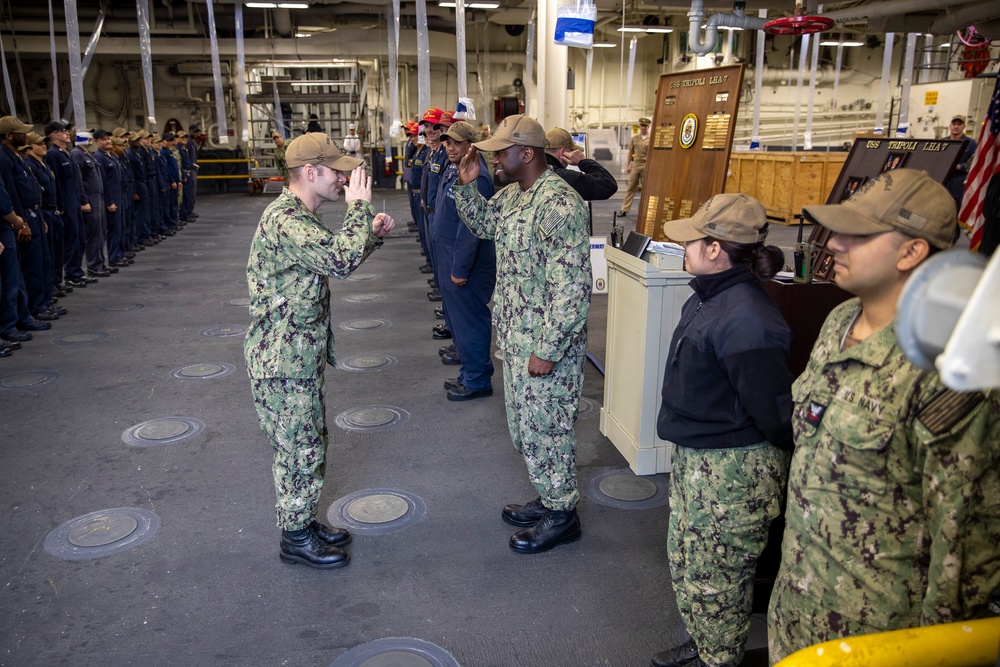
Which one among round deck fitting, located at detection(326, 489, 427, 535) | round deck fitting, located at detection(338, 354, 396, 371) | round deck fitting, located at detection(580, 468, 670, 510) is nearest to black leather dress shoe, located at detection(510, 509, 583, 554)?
round deck fitting, located at detection(580, 468, 670, 510)

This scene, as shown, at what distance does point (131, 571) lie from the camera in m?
2.93

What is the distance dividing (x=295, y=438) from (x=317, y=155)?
1.14 m

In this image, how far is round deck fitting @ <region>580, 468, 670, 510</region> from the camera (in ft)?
11.4

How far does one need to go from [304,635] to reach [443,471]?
1.37 meters

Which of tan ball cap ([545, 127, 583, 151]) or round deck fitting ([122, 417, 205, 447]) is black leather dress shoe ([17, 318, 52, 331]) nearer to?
round deck fitting ([122, 417, 205, 447])

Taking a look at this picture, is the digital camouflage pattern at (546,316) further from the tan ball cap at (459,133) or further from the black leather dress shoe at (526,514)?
the tan ball cap at (459,133)

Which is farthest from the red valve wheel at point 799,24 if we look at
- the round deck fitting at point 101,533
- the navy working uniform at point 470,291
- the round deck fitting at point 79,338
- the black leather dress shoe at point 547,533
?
the round deck fitting at point 79,338

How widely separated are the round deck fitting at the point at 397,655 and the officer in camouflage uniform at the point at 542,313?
688 mm

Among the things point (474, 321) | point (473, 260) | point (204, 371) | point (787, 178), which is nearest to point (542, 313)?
point (473, 260)

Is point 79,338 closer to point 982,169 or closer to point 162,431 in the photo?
point 162,431

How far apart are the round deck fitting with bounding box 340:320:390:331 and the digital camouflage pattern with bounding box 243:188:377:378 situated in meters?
3.86

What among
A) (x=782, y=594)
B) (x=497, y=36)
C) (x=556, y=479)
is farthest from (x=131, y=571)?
(x=497, y=36)

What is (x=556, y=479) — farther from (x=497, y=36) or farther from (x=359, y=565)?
(x=497, y=36)

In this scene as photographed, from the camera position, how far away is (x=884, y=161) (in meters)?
3.38
